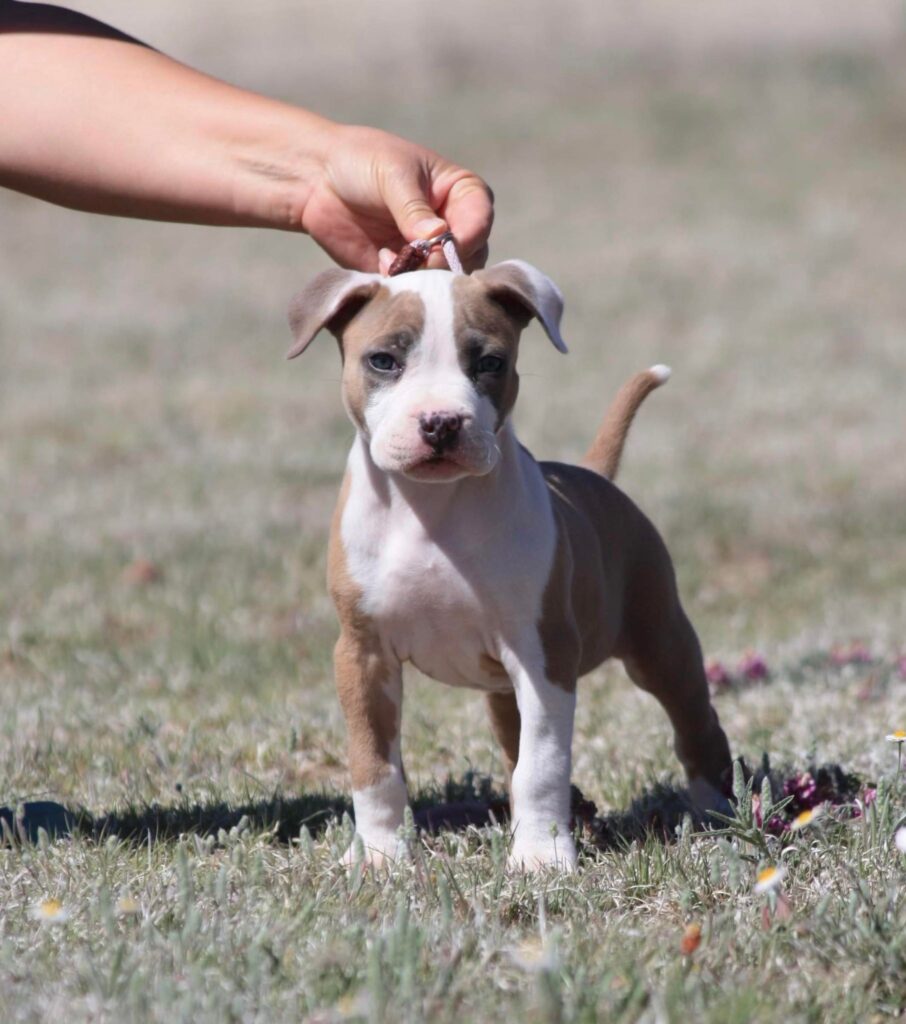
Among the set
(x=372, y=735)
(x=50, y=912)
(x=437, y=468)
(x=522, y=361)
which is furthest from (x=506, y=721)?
(x=522, y=361)

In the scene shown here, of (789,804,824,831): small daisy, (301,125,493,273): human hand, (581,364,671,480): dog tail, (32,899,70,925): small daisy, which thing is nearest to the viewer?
(32,899,70,925): small daisy

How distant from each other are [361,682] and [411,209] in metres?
1.07

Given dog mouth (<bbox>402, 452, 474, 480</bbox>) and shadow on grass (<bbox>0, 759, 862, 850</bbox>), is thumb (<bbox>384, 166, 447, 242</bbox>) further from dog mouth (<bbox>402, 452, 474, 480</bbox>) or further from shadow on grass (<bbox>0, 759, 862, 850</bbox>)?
shadow on grass (<bbox>0, 759, 862, 850</bbox>)

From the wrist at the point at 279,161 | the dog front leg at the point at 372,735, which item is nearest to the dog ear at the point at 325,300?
the wrist at the point at 279,161

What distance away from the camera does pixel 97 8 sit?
27.9 metres

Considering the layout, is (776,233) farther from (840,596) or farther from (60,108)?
(60,108)

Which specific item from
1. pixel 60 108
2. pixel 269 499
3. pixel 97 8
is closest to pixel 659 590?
pixel 60 108

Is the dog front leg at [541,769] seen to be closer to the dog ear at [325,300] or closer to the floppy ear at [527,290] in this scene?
the floppy ear at [527,290]

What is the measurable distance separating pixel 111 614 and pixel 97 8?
2368 cm

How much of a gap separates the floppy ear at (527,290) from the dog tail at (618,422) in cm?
88

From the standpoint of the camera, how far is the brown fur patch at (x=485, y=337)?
328cm

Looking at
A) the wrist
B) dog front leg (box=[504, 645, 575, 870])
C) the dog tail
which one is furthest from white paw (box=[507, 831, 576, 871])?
the wrist

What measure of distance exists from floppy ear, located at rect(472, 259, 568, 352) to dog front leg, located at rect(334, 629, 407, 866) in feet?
2.56

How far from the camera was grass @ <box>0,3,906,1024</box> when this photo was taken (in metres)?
2.69
